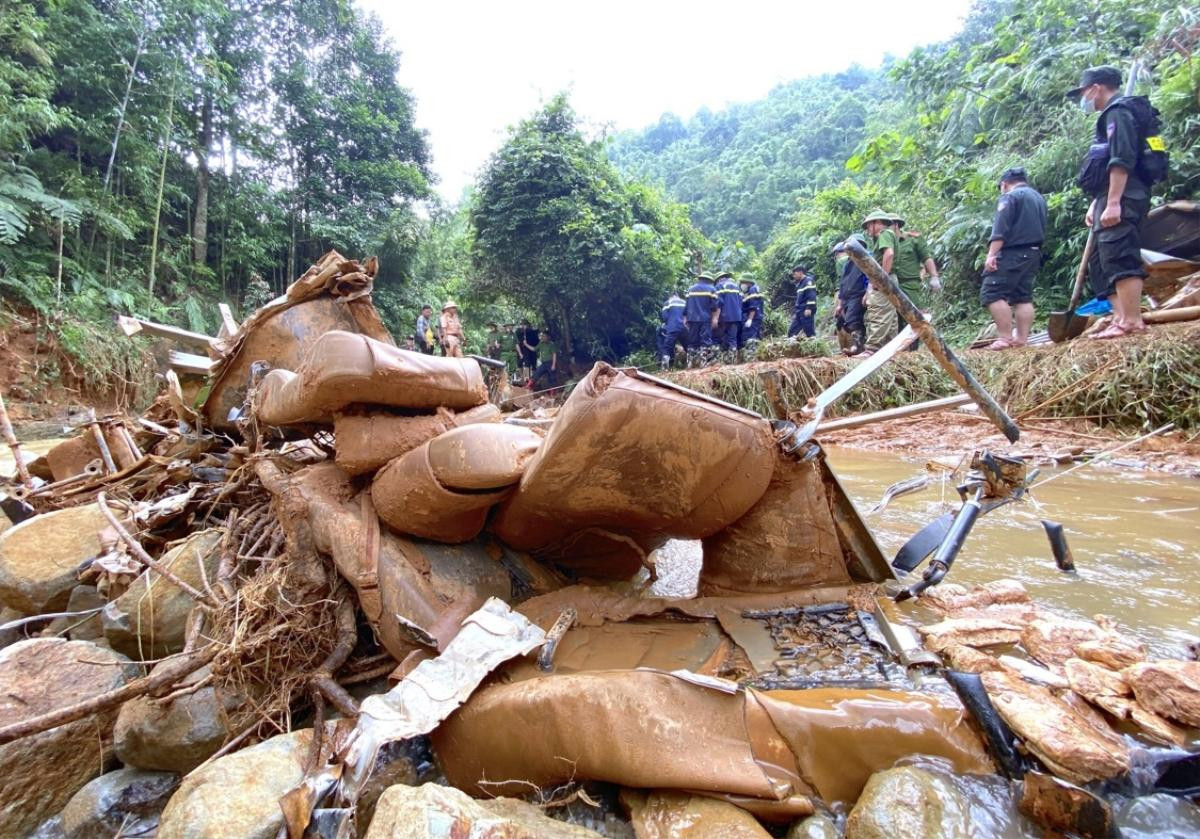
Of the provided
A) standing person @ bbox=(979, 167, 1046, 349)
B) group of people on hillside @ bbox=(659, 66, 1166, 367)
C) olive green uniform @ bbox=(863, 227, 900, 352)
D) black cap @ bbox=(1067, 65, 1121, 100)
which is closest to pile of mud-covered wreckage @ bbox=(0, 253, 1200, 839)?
group of people on hillside @ bbox=(659, 66, 1166, 367)

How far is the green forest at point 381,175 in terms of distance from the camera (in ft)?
32.2

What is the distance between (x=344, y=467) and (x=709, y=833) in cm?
151

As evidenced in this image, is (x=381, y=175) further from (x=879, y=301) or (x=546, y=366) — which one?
(x=879, y=301)

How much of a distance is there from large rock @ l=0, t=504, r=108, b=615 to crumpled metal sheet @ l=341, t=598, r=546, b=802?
7.09ft

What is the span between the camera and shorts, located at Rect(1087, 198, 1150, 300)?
4.40 m

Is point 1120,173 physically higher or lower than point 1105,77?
lower

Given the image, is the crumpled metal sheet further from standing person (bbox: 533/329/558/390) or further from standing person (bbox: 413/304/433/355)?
standing person (bbox: 533/329/558/390)

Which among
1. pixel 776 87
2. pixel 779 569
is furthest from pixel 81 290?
pixel 776 87

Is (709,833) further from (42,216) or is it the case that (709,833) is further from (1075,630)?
(42,216)

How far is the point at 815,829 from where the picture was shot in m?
1.08

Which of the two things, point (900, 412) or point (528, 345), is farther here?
point (528, 345)

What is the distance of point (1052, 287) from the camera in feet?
30.0

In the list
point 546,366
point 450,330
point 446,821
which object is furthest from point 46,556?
point 546,366

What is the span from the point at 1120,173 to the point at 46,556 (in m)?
7.03
